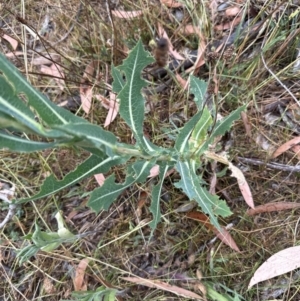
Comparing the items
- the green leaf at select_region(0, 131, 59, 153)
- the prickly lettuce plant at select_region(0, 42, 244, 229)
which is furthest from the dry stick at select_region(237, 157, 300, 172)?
the green leaf at select_region(0, 131, 59, 153)

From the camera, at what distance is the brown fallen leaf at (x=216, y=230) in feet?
5.20

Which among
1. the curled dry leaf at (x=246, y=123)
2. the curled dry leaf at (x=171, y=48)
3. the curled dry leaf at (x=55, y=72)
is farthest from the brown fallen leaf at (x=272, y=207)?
the curled dry leaf at (x=55, y=72)

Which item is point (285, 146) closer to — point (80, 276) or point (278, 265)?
point (278, 265)

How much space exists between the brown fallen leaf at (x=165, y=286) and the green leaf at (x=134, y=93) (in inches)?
26.5

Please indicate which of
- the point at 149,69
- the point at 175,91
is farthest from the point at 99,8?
the point at 175,91

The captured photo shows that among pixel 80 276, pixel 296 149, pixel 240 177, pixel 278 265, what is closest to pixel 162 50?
pixel 240 177

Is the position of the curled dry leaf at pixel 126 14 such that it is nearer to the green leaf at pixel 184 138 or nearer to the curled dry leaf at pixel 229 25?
the curled dry leaf at pixel 229 25

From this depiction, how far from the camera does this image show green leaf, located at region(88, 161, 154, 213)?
113 cm

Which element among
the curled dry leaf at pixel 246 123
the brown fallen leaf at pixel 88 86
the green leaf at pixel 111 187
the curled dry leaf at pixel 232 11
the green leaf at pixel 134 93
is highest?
the green leaf at pixel 134 93

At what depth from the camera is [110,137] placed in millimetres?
900

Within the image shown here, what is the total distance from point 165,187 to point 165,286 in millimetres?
334

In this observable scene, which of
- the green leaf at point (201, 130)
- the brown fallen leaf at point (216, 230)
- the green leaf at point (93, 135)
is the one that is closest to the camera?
the green leaf at point (93, 135)

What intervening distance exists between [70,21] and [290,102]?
90 centimetres

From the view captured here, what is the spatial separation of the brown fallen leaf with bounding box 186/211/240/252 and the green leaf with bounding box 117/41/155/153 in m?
0.56
